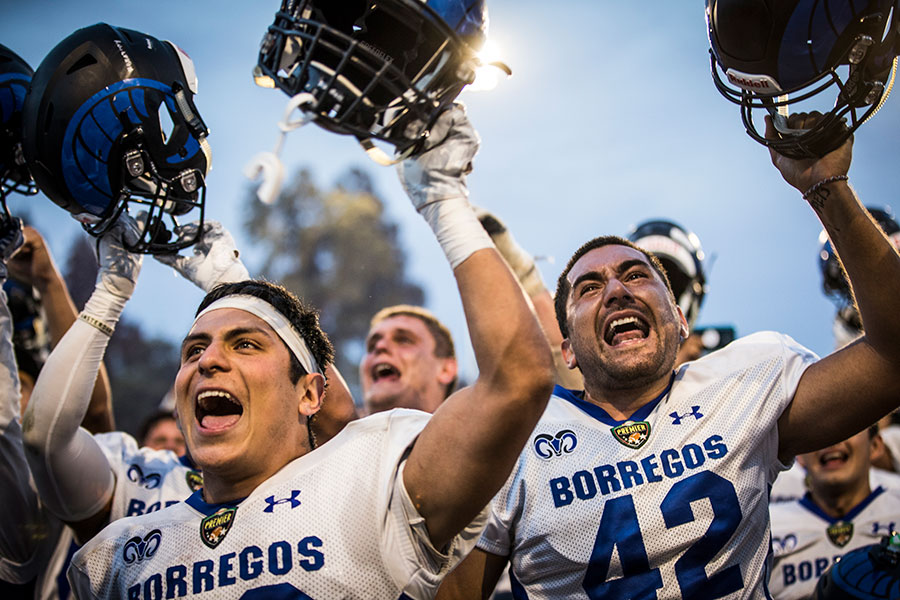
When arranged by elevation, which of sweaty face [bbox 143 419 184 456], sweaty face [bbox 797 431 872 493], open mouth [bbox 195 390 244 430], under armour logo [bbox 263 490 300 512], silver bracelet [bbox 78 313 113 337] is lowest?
under armour logo [bbox 263 490 300 512]

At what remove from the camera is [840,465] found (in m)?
3.56

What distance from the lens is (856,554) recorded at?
2.53 meters

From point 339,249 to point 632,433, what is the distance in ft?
86.8

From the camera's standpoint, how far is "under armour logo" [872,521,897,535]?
3.54m

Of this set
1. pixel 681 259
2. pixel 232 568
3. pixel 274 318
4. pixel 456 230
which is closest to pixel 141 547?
pixel 232 568

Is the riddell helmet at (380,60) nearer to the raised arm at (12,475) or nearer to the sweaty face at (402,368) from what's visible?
the raised arm at (12,475)

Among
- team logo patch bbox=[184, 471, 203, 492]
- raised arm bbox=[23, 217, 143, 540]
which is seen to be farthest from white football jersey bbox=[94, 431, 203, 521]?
raised arm bbox=[23, 217, 143, 540]

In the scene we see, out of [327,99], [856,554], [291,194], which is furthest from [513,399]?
[291,194]

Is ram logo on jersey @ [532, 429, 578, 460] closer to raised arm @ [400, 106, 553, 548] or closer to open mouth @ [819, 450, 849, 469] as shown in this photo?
raised arm @ [400, 106, 553, 548]

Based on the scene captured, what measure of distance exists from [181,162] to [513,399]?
1285mm

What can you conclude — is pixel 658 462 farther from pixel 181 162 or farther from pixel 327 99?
pixel 181 162


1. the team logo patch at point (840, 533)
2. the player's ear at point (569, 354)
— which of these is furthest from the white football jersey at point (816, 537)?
the player's ear at point (569, 354)

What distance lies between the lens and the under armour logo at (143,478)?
2.75 meters

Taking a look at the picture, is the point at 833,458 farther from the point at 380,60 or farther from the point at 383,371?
the point at 380,60
